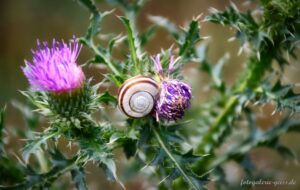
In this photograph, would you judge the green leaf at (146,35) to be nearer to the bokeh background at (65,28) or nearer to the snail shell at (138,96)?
the snail shell at (138,96)

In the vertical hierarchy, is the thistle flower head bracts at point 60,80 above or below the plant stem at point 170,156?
above

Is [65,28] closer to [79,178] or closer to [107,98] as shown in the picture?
[107,98]

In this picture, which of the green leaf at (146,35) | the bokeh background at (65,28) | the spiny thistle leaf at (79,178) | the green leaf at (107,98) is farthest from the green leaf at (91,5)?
the bokeh background at (65,28)

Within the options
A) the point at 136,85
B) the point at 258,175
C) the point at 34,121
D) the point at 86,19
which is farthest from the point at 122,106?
the point at 86,19

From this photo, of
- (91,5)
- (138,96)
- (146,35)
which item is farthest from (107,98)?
(146,35)

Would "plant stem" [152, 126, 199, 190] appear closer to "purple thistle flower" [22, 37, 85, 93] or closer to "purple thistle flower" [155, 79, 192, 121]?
"purple thistle flower" [155, 79, 192, 121]

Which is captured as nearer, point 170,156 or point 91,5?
point 170,156

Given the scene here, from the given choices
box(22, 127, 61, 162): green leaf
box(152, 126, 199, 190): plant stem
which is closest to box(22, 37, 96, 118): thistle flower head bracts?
box(22, 127, 61, 162): green leaf
